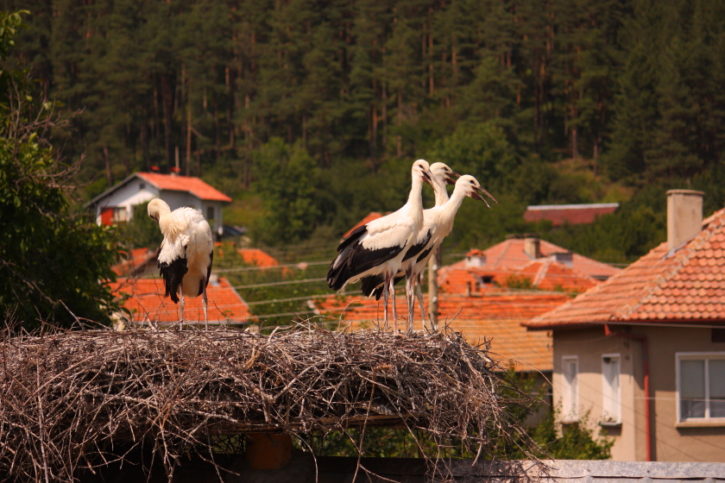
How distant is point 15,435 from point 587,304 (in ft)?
48.1

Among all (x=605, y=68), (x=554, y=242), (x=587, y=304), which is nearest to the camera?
(x=587, y=304)

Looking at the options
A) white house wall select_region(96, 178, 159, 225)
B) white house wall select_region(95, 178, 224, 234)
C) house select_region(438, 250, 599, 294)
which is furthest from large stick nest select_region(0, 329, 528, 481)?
white house wall select_region(96, 178, 159, 225)

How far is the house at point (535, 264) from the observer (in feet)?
114

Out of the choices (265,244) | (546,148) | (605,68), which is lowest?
(265,244)

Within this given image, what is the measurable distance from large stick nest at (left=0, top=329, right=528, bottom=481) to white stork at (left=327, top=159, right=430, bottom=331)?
143 cm

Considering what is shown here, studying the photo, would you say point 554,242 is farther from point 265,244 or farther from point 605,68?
point 605,68

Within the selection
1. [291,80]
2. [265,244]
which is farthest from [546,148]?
[265,244]

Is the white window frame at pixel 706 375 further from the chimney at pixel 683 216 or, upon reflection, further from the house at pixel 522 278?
the house at pixel 522 278

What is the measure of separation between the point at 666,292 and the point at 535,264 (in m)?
18.9

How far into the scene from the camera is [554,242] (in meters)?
59.0

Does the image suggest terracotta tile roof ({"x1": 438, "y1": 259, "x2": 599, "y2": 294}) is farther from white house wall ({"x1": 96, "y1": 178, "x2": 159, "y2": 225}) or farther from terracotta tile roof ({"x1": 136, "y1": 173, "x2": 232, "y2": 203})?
white house wall ({"x1": 96, "y1": 178, "x2": 159, "y2": 225})

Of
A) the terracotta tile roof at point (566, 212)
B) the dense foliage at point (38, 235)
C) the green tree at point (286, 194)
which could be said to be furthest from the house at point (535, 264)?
the green tree at point (286, 194)

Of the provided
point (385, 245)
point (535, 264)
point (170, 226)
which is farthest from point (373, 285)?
point (535, 264)

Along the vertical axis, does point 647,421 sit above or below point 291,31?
below
